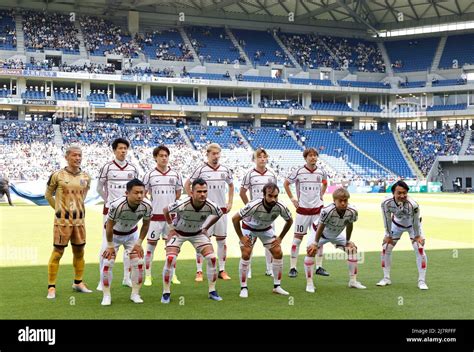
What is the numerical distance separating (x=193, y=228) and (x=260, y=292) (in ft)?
5.42

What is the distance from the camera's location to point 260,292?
10.1m

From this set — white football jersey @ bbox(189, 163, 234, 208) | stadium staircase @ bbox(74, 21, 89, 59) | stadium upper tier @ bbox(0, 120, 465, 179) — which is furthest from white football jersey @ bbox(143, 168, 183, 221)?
stadium staircase @ bbox(74, 21, 89, 59)

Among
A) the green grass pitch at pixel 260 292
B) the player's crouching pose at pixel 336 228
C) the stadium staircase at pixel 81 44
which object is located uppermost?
the stadium staircase at pixel 81 44

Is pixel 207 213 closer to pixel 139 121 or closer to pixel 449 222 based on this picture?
pixel 449 222

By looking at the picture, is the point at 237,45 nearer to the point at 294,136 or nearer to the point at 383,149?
the point at 294,136

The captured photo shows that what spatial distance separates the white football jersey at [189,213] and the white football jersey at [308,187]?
3.28 metres

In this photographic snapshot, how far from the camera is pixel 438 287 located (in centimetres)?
1038

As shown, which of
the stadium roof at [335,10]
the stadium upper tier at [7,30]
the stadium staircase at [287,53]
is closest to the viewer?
the stadium upper tier at [7,30]

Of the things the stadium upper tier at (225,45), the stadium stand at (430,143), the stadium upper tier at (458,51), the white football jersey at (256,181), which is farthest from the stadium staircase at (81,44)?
the white football jersey at (256,181)

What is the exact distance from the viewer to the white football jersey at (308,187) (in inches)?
480

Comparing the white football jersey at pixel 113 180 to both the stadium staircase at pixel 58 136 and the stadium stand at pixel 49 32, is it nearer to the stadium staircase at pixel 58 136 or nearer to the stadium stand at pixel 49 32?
the stadium staircase at pixel 58 136

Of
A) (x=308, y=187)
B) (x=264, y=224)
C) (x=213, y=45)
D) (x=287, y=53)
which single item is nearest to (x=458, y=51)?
(x=287, y=53)
